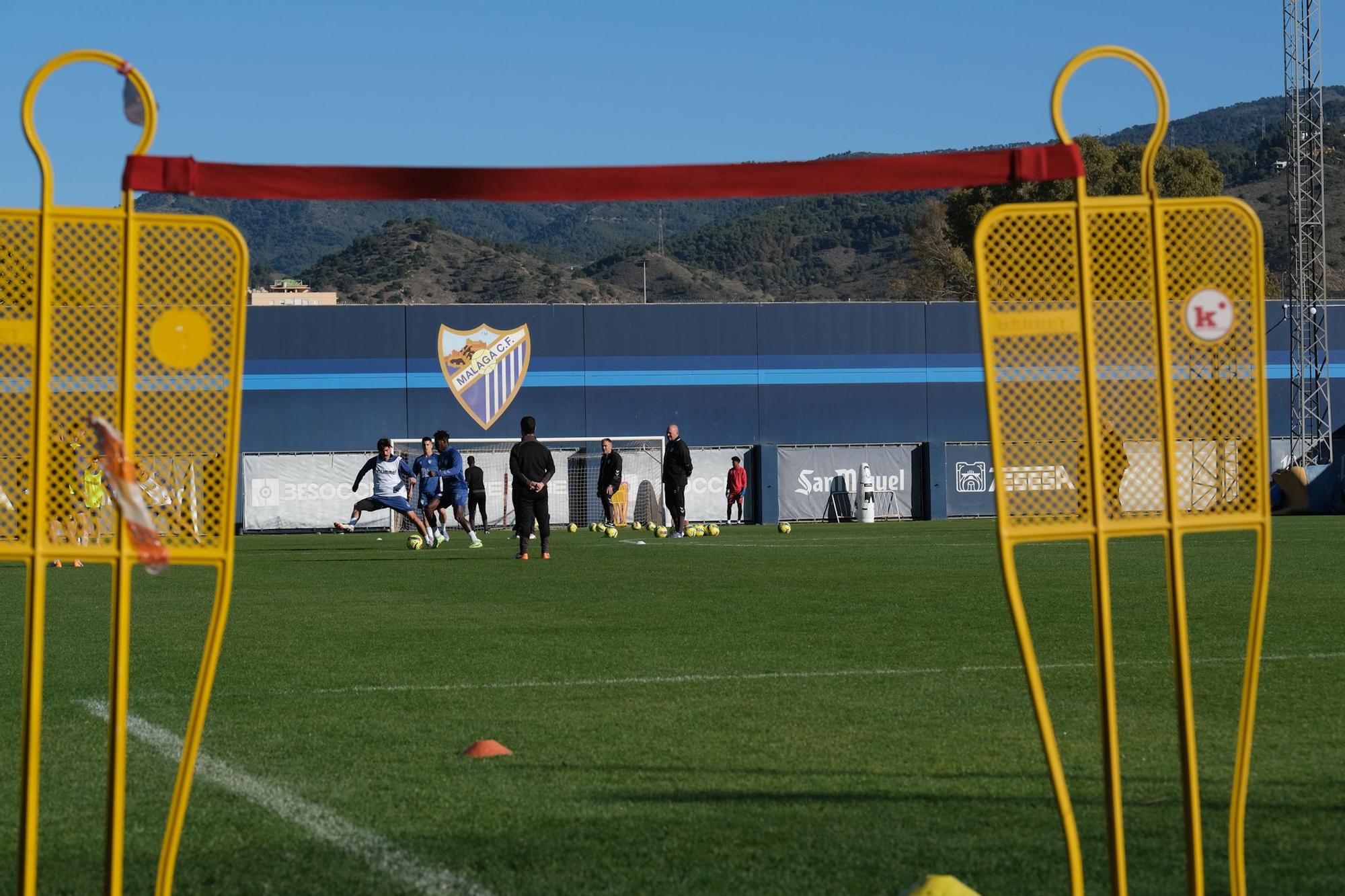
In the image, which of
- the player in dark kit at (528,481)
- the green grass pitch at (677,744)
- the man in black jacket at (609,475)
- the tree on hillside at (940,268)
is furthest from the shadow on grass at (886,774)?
the tree on hillside at (940,268)

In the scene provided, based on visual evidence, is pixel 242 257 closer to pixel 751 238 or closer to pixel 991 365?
pixel 991 365

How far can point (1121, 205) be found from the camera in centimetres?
414

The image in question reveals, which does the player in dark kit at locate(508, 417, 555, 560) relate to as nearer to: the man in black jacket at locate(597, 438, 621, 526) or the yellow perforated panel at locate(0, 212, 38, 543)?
the man in black jacket at locate(597, 438, 621, 526)

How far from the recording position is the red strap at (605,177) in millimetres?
4012

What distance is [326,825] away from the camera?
5.22 meters

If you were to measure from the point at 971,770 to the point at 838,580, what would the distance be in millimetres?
10728

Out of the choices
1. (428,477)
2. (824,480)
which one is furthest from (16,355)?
(824,480)

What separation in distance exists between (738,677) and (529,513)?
13149 millimetres

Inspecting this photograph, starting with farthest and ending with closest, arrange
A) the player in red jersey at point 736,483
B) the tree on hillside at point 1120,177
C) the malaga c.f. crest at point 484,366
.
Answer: the tree on hillside at point 1120,177 → the malaga c.f. crest at point 484,366 → the player in red jersey at point 736,483

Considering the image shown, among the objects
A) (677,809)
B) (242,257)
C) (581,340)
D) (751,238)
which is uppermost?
(751,238)

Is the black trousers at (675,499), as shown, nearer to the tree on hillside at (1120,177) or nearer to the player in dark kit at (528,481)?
the player in dark kit at (528,481)

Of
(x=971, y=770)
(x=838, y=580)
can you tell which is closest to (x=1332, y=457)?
(x=838, y=580)

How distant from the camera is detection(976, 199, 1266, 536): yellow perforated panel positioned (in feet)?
Result: 13.4

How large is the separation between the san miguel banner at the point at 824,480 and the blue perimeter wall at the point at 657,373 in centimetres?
411
